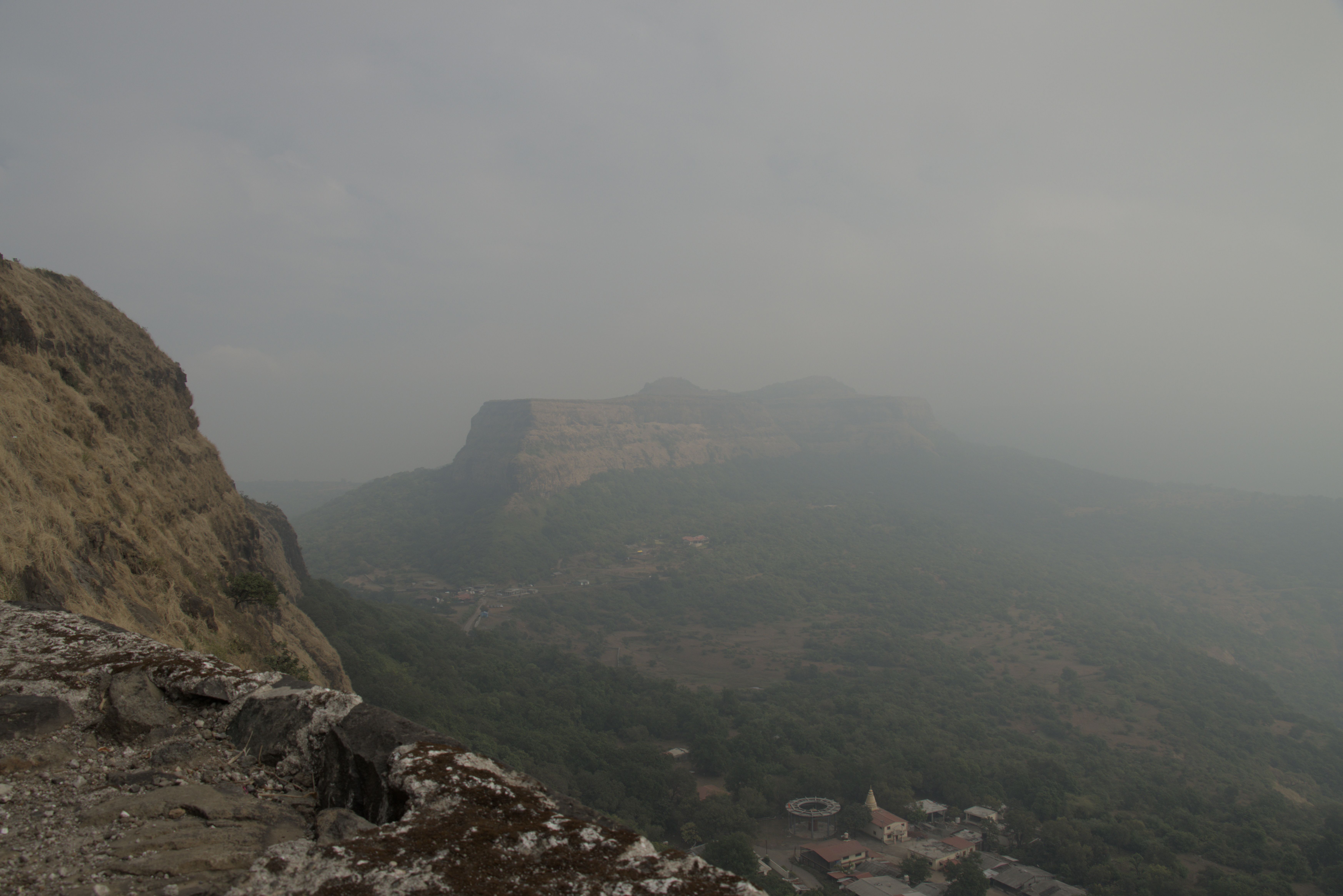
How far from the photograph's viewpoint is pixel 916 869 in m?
32.0

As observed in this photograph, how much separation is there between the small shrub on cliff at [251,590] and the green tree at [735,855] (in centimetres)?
2245

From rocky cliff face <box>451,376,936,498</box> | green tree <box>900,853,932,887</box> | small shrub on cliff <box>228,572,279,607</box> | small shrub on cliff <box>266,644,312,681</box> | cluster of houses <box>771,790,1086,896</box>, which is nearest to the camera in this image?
small shrub on cliff <box>266,644,312,681</box>

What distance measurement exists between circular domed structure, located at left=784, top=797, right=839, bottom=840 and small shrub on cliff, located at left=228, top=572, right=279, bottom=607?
106 ft

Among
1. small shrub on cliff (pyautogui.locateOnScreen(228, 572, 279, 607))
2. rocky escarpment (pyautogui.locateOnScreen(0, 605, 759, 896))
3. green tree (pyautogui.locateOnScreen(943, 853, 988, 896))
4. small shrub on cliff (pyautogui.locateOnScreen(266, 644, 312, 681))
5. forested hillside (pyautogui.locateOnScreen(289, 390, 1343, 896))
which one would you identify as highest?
rocky escarpment (pyautogui.locateOnScreen(0, 605, 759, 896))

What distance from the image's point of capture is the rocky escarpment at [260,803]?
13.7ft

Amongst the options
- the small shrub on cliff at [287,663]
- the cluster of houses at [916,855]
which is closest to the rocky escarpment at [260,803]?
the small shrub on cliff at [287,663]

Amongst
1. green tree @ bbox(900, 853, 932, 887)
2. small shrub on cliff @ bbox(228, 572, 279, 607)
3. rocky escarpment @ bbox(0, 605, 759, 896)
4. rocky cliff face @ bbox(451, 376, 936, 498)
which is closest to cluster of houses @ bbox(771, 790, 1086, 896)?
green tree @ bbox(900, 853, 932, 887)

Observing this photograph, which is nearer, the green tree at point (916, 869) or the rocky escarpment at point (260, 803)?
the rocky escarpment at point (260, 803)

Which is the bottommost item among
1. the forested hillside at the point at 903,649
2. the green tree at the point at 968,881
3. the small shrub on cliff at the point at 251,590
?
the forested hillside at the point at 903,649

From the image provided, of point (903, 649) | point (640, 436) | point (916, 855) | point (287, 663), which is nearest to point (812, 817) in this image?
point (916, 855)

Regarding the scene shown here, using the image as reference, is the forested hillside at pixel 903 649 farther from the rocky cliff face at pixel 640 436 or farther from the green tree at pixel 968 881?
the green tree at pixel 968 881

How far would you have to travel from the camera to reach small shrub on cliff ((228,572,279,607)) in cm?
2086

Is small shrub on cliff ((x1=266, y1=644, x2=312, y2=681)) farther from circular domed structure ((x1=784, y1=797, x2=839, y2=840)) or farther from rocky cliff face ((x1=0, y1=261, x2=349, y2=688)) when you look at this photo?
circular domed structure ((x1=784, y1=797, x2=839, y2=840))

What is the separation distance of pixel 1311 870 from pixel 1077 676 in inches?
1517
